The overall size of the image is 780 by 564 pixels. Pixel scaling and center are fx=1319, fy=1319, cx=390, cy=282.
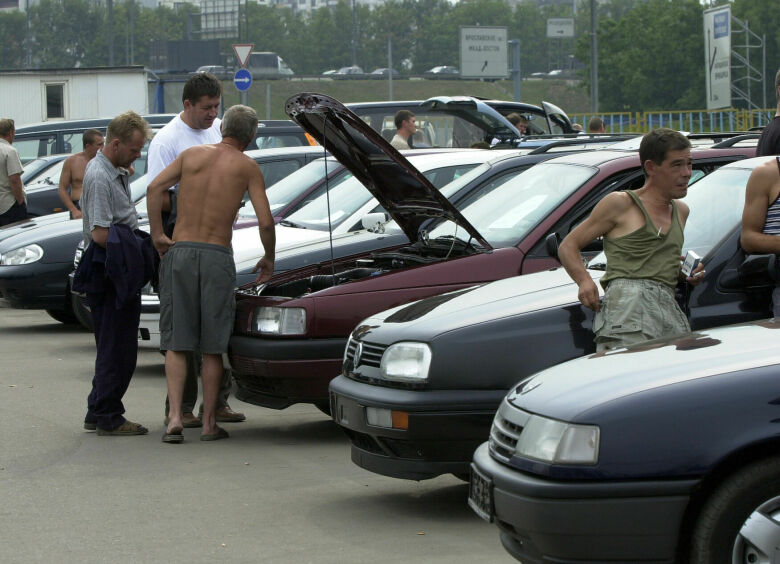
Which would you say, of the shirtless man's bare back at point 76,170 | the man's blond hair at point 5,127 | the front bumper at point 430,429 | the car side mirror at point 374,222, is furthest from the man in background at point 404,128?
the front bumper at point 430,429

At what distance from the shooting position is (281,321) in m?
7.03

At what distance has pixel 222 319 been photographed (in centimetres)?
737

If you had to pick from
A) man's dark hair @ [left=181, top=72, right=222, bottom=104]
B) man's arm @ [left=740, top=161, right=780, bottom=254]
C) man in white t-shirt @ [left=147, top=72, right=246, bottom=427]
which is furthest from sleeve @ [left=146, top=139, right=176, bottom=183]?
man's arm @ [left=740, top=161, right=780, bottom=254]

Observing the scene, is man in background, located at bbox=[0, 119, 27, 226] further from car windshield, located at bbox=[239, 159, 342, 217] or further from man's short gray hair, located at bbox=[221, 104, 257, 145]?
man's short gray hair, located at bbox=[221, 104, 257, 145]

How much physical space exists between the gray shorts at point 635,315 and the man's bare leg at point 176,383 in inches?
115

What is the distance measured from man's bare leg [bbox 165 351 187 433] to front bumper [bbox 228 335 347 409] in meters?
0.54

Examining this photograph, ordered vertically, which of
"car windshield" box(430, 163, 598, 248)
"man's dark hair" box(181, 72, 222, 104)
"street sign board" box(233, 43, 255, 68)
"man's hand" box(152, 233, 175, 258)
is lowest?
"man's hand" box(152, 233, 175, 258)

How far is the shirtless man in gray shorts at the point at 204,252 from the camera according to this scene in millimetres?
7379

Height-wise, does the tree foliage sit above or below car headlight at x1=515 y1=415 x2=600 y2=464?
above

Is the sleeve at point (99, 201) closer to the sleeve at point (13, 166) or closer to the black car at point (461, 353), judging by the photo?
the black car at point (461, 353)

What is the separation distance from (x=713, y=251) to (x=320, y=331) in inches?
85.2

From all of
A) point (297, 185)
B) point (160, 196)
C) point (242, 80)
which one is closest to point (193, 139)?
point (160, 196)

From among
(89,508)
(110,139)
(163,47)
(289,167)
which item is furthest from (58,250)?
(163,47)

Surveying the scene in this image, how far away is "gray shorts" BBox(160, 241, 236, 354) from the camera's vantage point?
290 inches
